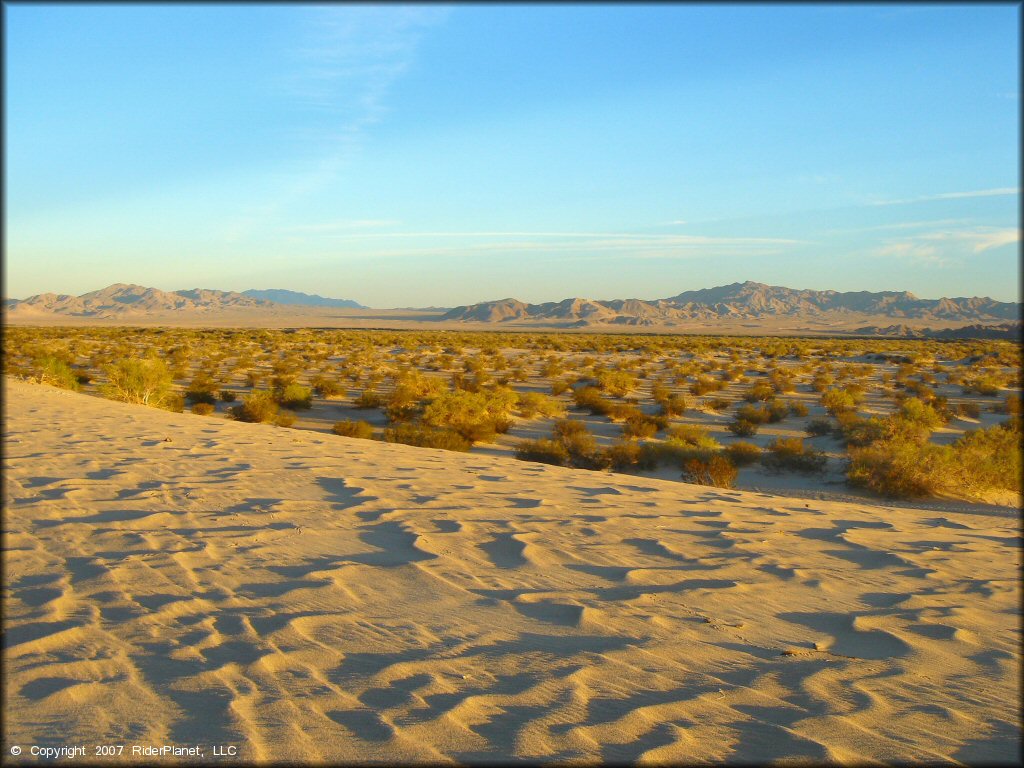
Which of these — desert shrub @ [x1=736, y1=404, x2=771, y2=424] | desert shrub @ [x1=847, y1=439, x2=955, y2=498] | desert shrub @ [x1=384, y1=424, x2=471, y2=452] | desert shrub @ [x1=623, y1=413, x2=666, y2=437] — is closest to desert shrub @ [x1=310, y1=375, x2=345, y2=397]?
desert shrub @ [x1=384, y1=424, x2=471, y2=452]

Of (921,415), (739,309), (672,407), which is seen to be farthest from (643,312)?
(921,415)

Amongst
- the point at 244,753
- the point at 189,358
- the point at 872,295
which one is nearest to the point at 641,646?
the point at 244,753

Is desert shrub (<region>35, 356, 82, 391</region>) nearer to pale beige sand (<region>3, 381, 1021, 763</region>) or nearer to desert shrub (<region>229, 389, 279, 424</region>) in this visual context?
desert shrub (<region>229, 389, 279, 424</region>)

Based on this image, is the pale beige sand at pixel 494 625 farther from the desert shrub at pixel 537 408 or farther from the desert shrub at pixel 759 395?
the desert shrub at pixel 759 395

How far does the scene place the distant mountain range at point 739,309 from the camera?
154 metres

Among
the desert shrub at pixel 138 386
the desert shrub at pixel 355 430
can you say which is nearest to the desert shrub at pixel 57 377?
the desert shrub at pixel 138 386

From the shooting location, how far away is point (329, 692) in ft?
11.5

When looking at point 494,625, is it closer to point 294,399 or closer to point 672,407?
point 672,407

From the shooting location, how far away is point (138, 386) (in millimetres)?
18312

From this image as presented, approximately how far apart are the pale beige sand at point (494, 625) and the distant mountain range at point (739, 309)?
138378 millimetres

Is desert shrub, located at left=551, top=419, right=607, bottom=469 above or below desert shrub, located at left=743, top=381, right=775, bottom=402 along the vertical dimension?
below

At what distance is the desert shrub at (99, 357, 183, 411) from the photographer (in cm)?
1808

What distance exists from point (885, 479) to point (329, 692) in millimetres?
9830

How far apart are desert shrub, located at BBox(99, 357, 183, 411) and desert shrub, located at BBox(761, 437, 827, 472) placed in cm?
1459
